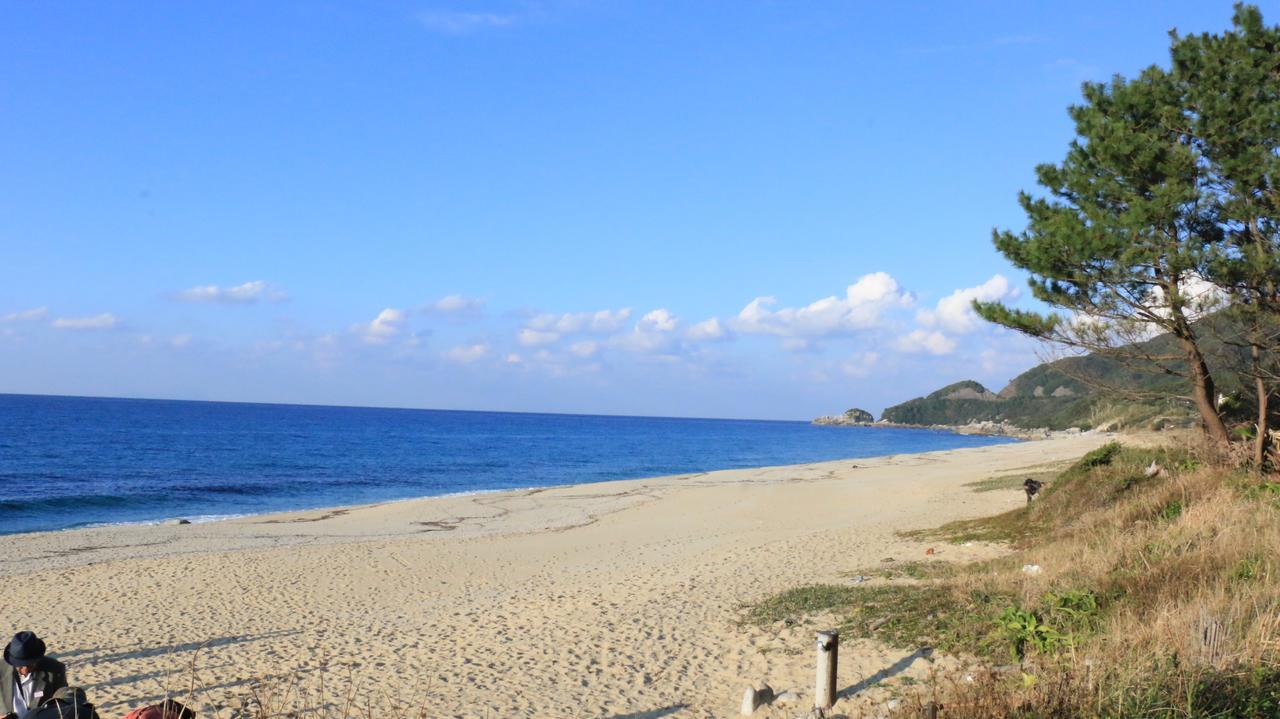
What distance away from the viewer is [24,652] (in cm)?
501

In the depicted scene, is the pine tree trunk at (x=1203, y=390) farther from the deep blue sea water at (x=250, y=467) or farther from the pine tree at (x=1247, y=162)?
the deep blue sea water at (x=250, y=467)

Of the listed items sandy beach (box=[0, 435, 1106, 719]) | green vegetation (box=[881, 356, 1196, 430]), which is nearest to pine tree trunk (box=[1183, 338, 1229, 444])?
sandy beach (box=[0, 435, 1106, 719])

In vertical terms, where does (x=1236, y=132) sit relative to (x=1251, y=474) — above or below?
above

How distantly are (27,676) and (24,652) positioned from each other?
6.1 inches

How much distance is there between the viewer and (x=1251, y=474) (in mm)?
12008

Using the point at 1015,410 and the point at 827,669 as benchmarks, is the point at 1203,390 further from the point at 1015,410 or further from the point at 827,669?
A: the point at 1015,410

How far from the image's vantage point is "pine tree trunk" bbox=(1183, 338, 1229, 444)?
13109 mm

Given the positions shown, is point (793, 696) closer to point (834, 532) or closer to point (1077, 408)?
point (834, 532)

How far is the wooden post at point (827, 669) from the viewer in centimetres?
666

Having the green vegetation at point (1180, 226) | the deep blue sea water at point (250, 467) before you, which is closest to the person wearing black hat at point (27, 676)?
the green vegetation at point (1180, 226)

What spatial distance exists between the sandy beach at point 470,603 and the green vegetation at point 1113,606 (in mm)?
858

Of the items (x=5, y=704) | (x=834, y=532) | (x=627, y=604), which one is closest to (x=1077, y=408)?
(x=834, y=532)

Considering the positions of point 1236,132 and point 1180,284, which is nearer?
point 1236,132

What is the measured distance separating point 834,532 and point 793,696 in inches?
473
